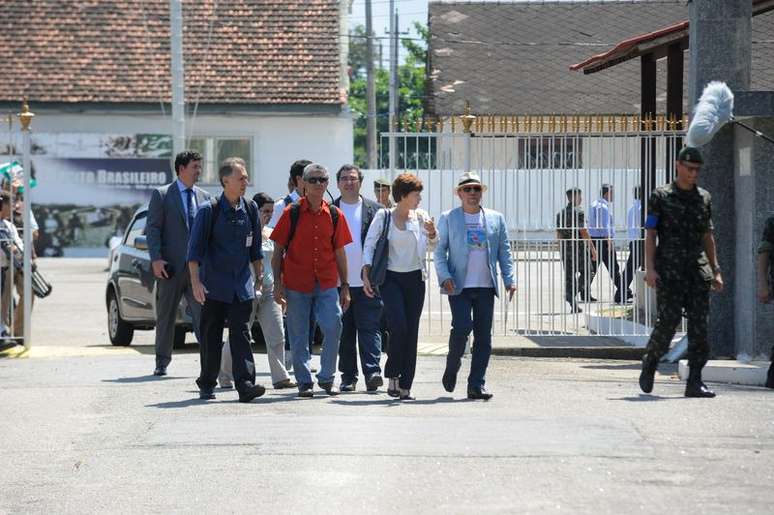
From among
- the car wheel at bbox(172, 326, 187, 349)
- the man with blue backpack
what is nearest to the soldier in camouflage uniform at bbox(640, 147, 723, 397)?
the man with blue backpack

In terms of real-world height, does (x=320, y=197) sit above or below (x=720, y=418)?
above

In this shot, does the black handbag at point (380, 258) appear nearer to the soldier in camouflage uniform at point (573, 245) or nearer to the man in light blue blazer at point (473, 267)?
the man in light blue blazer at point (473, 267)

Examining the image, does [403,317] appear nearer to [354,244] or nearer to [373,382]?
[373,382]

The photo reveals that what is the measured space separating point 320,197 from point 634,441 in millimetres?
3393

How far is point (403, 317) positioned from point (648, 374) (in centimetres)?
183

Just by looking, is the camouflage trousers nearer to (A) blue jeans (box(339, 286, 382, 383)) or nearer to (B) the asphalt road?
(B) the asphalt road

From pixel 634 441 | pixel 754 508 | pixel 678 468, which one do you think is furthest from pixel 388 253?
pixel 754 508

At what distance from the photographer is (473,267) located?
11.8 metres

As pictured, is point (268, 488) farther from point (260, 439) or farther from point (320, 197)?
point (320, 197)

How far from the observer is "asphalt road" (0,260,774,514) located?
8.03 m

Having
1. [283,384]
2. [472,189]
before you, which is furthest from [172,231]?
[472,189]

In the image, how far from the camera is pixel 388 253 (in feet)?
38.9

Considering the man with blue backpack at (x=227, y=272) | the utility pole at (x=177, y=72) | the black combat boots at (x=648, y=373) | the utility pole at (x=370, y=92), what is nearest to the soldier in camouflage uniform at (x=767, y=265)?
the black combat boots at (x=648, y=373)

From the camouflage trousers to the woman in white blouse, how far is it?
174 centimetres
